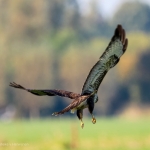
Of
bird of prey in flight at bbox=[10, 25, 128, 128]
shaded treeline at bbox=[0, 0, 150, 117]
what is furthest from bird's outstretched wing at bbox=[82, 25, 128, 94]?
shaded treeline at bbox=[0, 0, 150, 117]

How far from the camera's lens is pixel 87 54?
63.9m

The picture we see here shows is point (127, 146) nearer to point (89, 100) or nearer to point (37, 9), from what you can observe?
point (89, 100)

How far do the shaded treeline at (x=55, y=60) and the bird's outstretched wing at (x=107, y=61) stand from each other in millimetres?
48392

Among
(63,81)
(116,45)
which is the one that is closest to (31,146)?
(116,45)

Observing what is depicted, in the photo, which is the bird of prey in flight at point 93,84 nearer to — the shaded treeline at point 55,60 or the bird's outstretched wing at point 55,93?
the bird's outstretched wing at point 55,93

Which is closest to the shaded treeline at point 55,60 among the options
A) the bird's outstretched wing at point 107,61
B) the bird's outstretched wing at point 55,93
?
the bird's outstretched wing at point 107,61

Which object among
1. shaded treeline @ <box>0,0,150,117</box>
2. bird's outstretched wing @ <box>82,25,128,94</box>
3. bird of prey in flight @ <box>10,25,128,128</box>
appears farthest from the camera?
shaded treeline @ <box>0,0,150,117</box>

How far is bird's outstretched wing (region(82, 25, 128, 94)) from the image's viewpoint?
6.84 m

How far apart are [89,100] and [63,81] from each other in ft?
177

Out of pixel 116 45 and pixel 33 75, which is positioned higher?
pixel 116 45

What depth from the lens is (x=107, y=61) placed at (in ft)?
23.3

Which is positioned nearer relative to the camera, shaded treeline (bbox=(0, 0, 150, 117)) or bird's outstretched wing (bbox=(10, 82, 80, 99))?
bird's outstretched wing (bbox=(10, 82, 80, 99))

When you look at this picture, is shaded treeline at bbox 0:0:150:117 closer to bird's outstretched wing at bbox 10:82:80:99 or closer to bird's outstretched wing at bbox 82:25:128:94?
bird's outstretched wing at bbox 82:25:128:94

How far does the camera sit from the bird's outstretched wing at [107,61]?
22.4ft
